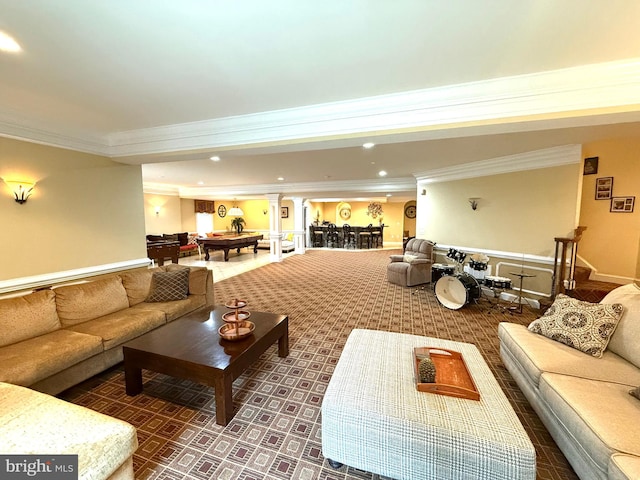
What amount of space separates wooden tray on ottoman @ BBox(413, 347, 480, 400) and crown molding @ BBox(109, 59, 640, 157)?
6.40 feet

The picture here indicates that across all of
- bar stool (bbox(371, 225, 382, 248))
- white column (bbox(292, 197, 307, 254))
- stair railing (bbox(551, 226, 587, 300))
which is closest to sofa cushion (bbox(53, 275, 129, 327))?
stair railing (bbox(551, 226, 587, 300))

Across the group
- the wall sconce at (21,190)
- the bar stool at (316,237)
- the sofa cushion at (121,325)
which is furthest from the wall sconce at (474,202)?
the bar stool at (316,237)

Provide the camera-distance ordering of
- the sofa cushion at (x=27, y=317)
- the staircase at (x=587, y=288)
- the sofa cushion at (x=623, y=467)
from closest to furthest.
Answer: the sofa cushion at (x=623, y=467), the sofa cushion at (x=27, y=317), the staircase at (x=587, y=288)

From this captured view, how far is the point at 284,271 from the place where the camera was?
7.71 metres

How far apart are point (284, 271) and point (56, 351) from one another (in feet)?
18.5

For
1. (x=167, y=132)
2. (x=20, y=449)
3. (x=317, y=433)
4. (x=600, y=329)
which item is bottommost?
(x=317, y=433)

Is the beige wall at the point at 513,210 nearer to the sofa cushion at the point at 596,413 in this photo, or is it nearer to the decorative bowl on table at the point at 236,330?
the sofa cushion at the point at 596,413

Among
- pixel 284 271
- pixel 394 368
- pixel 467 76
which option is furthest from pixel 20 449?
pixel 284 271

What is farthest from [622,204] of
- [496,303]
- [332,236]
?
[332,236]

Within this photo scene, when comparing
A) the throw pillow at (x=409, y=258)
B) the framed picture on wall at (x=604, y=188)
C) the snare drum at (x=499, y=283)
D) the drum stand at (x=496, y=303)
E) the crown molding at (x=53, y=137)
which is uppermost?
the crown molding at (x=53, y=137)

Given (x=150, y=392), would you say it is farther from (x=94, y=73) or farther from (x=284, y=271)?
(x=284, y=271)

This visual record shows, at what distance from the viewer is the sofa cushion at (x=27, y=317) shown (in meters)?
2.34

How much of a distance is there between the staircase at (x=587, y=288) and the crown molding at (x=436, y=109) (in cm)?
308

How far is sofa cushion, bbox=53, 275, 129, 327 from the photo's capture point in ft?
9.02
